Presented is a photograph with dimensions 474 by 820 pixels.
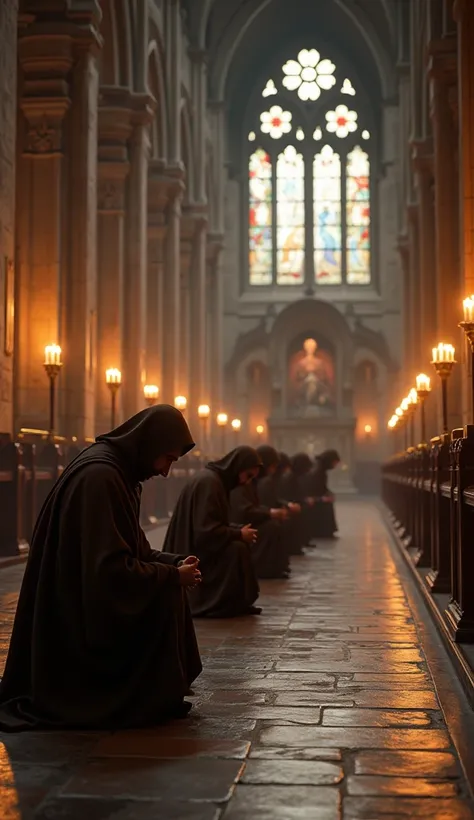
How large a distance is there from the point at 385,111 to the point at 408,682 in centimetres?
3553

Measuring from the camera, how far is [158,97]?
2789cm

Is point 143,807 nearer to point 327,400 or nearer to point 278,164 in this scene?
point 327,400

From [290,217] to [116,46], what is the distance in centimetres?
2042

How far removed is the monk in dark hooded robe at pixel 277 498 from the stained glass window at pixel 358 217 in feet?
87.3

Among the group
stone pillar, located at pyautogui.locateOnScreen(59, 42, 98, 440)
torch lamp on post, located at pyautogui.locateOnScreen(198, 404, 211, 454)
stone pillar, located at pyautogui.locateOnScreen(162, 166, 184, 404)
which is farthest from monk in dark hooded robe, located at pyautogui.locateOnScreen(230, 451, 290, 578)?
torch lamp on post, located at pyautogui.locateOnScreen(198, 404, 211, 454)

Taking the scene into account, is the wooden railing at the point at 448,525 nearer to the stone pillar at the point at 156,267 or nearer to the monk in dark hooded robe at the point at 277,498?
the monk in dark hooded robe at the point at 277,498

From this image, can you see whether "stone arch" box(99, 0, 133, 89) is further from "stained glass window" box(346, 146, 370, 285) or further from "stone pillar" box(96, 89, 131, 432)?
"stained glass window" box(346, 146, 370, 285)

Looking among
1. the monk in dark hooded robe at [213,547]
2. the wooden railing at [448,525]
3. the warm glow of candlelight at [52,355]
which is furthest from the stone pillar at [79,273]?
the monk in dark hooded robe at [213,547]

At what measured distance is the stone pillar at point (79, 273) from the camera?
17422 mm

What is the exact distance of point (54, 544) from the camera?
15.9 feet

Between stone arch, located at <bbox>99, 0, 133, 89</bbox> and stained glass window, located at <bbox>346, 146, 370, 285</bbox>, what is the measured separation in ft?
66.7

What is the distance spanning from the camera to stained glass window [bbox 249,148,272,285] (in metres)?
42.2

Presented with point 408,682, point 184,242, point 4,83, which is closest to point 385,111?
point 184,242

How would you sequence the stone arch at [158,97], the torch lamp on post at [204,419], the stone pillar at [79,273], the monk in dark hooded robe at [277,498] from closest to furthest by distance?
the monk in dark hooded robe at [277,498] → the stone pillar at [79,273] → the stone arch at [158,97] → the torch lamp on post at [204,419]
